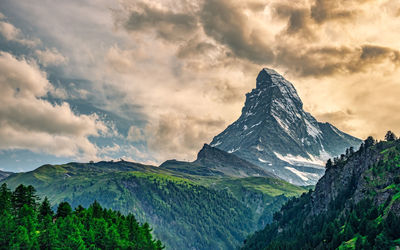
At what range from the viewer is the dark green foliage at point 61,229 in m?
118

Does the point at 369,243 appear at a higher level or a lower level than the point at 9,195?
lower

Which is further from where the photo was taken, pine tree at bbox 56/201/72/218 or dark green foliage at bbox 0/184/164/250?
pine tree at bbox 56/201/72/218

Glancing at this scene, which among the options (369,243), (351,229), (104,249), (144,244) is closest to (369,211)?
(351,229)

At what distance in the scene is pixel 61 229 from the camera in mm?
126625

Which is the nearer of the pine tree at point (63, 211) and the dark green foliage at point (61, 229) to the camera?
the dark green foliage at point (61, 229)

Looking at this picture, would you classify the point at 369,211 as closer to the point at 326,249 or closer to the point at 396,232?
the point at 326,249

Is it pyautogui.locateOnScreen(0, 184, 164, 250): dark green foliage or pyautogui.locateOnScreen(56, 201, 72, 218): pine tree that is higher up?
pyautogui.locateOnScreen(56, 201, 72, 218): pine tree

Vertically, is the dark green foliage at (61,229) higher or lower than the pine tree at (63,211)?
lower

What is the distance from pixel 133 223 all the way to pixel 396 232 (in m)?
97.7

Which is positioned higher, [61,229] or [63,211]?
[63,211]

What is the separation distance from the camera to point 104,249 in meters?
134

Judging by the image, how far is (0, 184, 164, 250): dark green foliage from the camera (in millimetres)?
118381

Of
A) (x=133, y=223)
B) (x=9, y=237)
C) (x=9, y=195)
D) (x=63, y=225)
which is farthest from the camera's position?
(x=133, y=223)

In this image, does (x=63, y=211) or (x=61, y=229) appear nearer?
(x=61, y=229)
